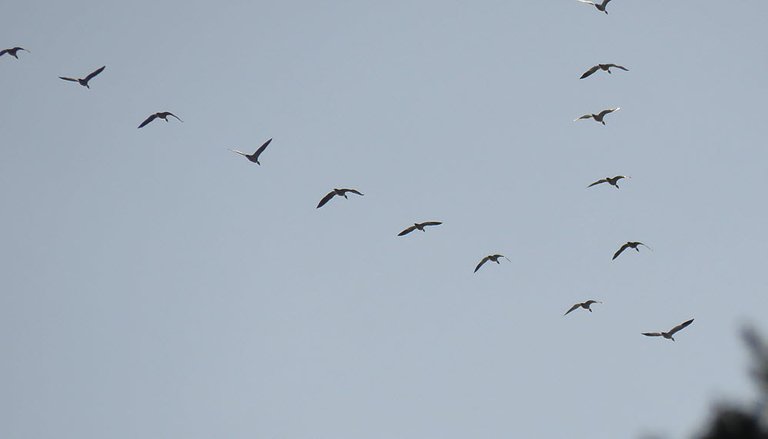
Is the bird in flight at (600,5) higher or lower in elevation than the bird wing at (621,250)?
higher

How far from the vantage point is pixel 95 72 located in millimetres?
78250

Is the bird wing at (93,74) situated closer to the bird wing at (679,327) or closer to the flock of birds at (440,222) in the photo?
the flock of birds at (440,222)

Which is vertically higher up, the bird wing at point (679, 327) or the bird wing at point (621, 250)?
the bird wing at point (621, 250)

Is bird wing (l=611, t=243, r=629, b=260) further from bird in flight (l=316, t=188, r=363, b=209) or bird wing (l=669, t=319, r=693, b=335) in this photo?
bird in flight (l=316, t=188, r=363, b=209)

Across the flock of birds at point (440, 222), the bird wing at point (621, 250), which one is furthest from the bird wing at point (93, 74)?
the bird wing at point (621, 250)

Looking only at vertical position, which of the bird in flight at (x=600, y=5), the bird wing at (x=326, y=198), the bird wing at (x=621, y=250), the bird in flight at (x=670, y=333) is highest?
the bird in flight at (x=600, y=5)

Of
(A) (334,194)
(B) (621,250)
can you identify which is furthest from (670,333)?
(A) (334,194)

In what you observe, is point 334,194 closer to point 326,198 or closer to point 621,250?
point 326,198

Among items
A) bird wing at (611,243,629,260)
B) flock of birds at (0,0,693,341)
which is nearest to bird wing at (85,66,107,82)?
flock of birds at (0,0,693,341)

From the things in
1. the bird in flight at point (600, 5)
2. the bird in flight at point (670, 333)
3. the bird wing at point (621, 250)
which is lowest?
the bird in flight at point (670, 333)

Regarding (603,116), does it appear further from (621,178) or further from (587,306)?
(587,306)

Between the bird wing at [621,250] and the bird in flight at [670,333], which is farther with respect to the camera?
the bird wing at [621,250]

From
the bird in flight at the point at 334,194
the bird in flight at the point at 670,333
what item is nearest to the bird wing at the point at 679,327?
the bird in flight at the point at 670,333

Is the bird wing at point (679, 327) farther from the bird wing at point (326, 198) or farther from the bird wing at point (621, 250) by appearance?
the bird wing at point (326, 198)
